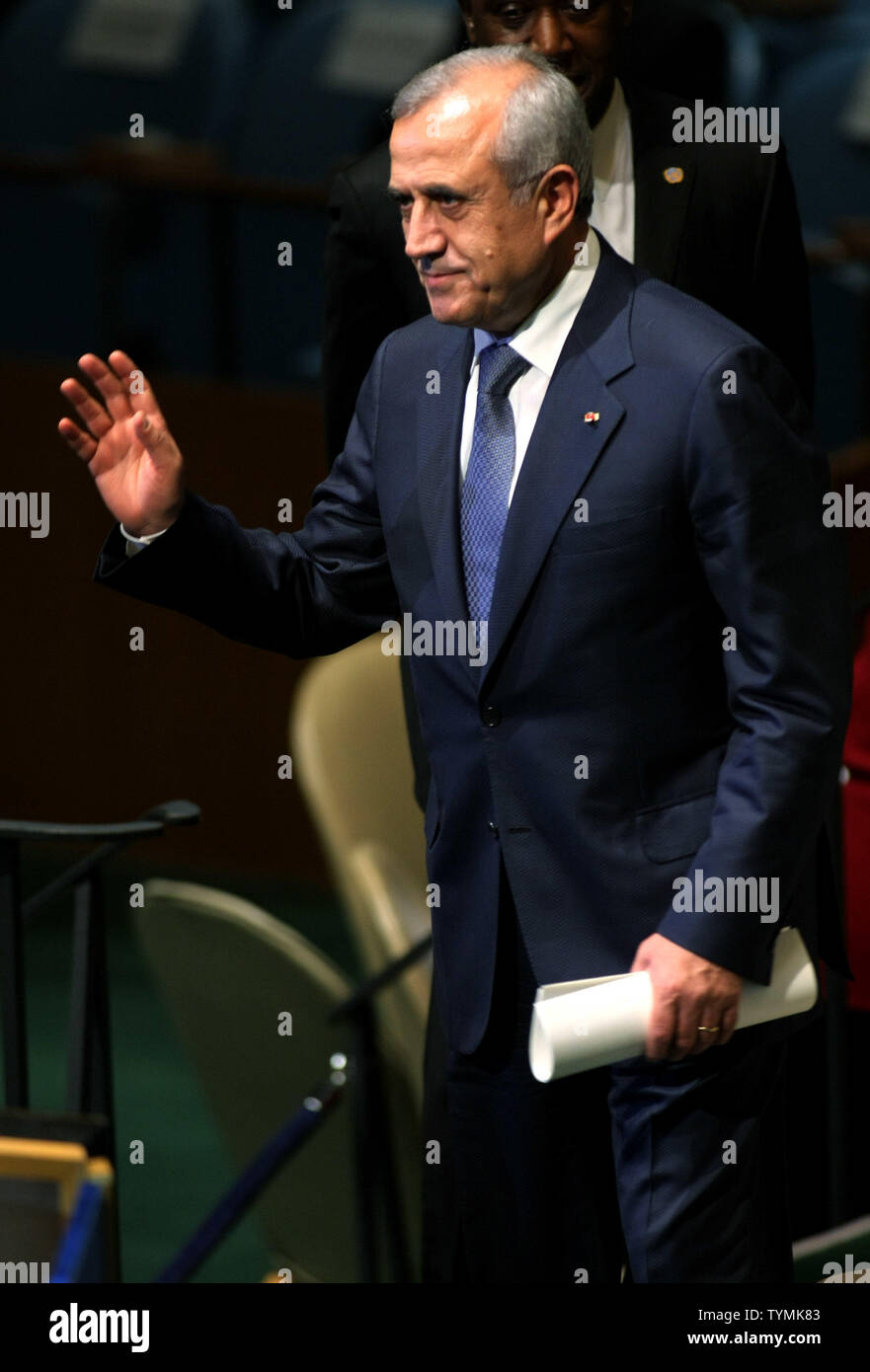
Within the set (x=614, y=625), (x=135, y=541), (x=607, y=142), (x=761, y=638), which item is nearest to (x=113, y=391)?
(x=135, y=541)

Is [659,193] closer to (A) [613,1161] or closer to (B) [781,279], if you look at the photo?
(B) [781,279]

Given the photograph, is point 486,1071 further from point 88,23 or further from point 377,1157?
point 88,23

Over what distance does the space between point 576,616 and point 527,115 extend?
1.38ft

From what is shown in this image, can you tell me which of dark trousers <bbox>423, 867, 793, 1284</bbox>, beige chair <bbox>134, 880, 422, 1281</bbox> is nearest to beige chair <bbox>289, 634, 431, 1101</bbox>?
beige chair <bbox>134, 880, 422, 1281</bbox>

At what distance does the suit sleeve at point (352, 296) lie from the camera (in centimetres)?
240

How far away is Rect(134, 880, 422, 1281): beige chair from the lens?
2.84m

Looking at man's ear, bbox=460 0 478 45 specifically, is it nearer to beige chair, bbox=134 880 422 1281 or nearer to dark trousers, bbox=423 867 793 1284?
dark trousers, bbox=423 867 793 1284

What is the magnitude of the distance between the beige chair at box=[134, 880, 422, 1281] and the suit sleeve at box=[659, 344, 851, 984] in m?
1.02

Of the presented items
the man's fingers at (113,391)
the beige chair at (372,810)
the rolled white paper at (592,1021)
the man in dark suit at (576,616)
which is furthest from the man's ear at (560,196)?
the beige chair at (372,810)

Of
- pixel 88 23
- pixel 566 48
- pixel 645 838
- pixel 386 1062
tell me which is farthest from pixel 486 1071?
pixel 88 23

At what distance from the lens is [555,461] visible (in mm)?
1907

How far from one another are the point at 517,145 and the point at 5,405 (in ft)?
9.81

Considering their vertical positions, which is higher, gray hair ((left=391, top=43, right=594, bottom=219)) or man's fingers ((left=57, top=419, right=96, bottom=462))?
gray hair ((left=391, top=43, right=594, bottom=219))

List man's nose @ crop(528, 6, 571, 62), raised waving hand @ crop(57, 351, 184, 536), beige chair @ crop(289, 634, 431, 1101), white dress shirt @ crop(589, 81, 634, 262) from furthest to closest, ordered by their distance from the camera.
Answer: beige chair @ crop(289, 634, 431, 1101), white dress shirt @ crop(589, 81, 634, 262), man's nose @ crop(528, 6, 571, 62), raised waving hand @ crop(57, 351, 184, 536)
